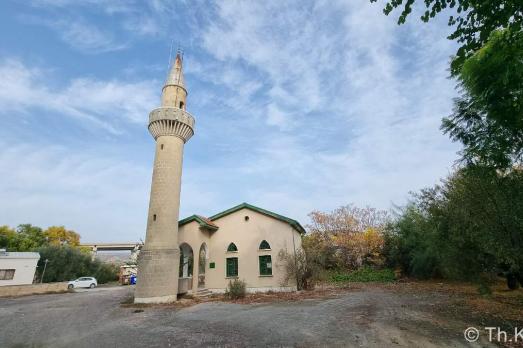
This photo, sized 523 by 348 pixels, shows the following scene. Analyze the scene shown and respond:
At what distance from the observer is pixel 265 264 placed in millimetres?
20094

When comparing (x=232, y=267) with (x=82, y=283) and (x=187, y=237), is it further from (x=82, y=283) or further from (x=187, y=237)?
(x=82, y=283)

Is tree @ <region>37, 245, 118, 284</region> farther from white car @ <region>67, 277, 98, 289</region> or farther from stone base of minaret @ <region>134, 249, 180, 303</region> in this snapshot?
stone base of minaret @ <region>134, 249, 180, 303</region>

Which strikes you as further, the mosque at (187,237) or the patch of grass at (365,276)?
the patch of grass at (365,276)

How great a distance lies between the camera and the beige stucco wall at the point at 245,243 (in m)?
19.8

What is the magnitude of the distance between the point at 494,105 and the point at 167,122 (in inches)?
643

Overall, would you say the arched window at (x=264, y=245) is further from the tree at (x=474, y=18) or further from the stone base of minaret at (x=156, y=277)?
the tree at (x=474, y=18)

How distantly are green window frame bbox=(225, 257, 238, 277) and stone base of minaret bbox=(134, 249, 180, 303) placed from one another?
4935 mm

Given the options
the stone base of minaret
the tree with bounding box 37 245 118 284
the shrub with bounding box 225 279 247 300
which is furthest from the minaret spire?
the tree with bounding box 37 245 118 284

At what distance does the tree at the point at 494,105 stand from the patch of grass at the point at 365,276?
20972 mm

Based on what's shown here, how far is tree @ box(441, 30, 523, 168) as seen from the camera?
215 inches

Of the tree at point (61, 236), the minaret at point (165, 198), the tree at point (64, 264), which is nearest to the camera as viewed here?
the minaret at point (165, 198)

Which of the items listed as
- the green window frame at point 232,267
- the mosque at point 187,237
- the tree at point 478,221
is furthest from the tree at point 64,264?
the tree at point 478,221

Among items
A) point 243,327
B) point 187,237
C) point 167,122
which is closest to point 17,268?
point 187,237

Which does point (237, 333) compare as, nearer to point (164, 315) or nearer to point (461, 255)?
point (164, 315)
